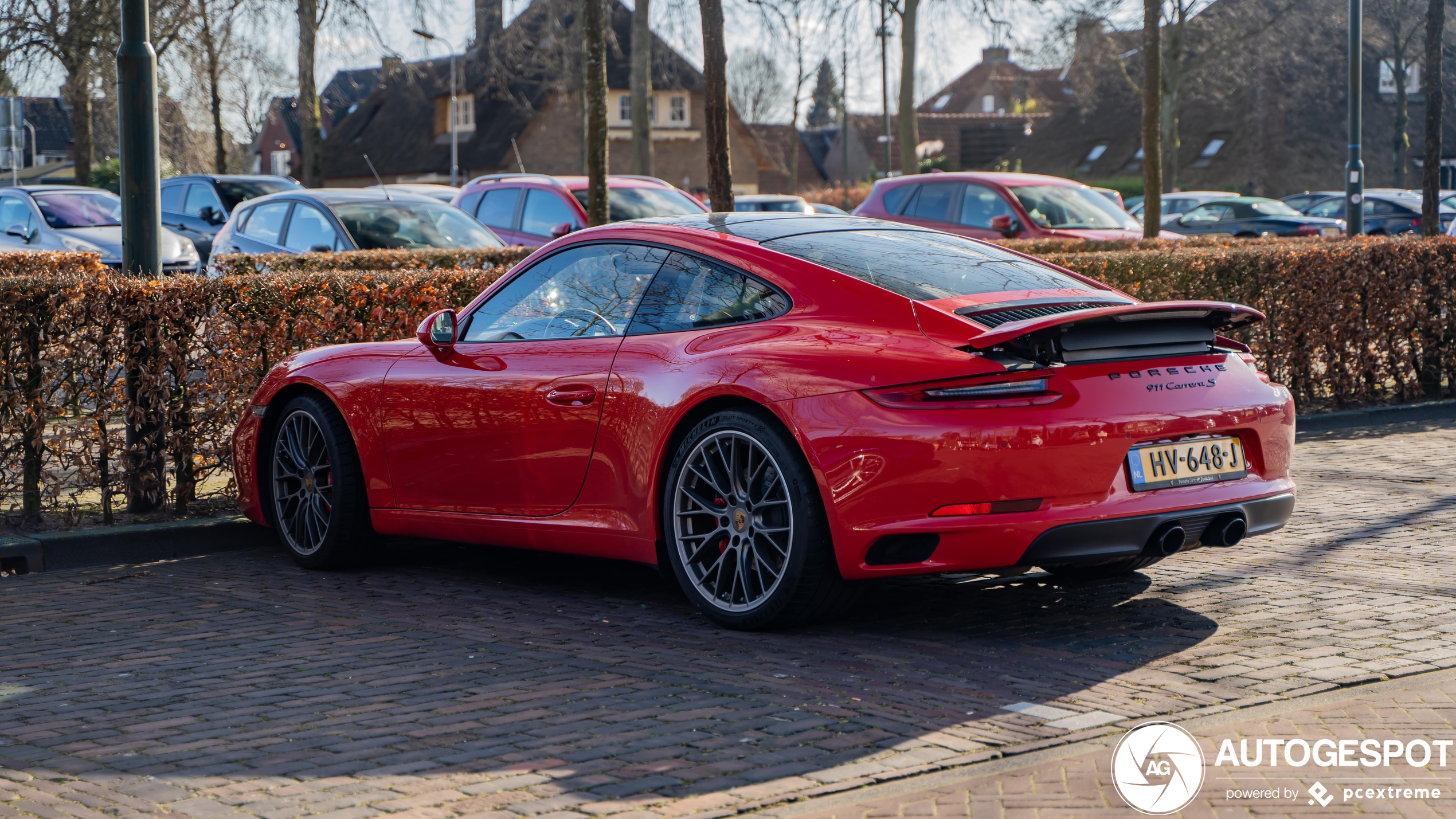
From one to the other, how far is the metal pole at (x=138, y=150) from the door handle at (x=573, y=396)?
3.23 m

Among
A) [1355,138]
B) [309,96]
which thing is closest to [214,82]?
[309,96]

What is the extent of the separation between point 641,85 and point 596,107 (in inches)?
749

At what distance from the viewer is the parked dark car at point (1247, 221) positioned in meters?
27.8

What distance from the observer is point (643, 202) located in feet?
61.5

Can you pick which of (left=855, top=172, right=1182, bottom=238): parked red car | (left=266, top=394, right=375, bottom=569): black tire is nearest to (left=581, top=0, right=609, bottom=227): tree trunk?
(left=855, top=172, right=1182, bottom=238): parked red car

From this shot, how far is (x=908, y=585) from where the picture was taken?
641cm

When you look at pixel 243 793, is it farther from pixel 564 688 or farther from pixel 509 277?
pixel 509 277

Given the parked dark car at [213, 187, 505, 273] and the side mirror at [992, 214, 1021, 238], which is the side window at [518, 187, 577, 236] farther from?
the side mirror at [992, 214, 1021, 238]

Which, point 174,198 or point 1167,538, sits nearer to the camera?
point 1167,538

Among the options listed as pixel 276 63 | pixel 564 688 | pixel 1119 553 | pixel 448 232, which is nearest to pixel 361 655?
pixel 564 688

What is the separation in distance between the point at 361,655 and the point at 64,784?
1.45 m

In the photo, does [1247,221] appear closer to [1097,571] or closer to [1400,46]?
[1400,46]

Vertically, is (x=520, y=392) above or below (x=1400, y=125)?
below

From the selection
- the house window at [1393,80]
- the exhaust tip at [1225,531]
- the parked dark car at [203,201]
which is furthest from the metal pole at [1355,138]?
the house window at [1393,80]
